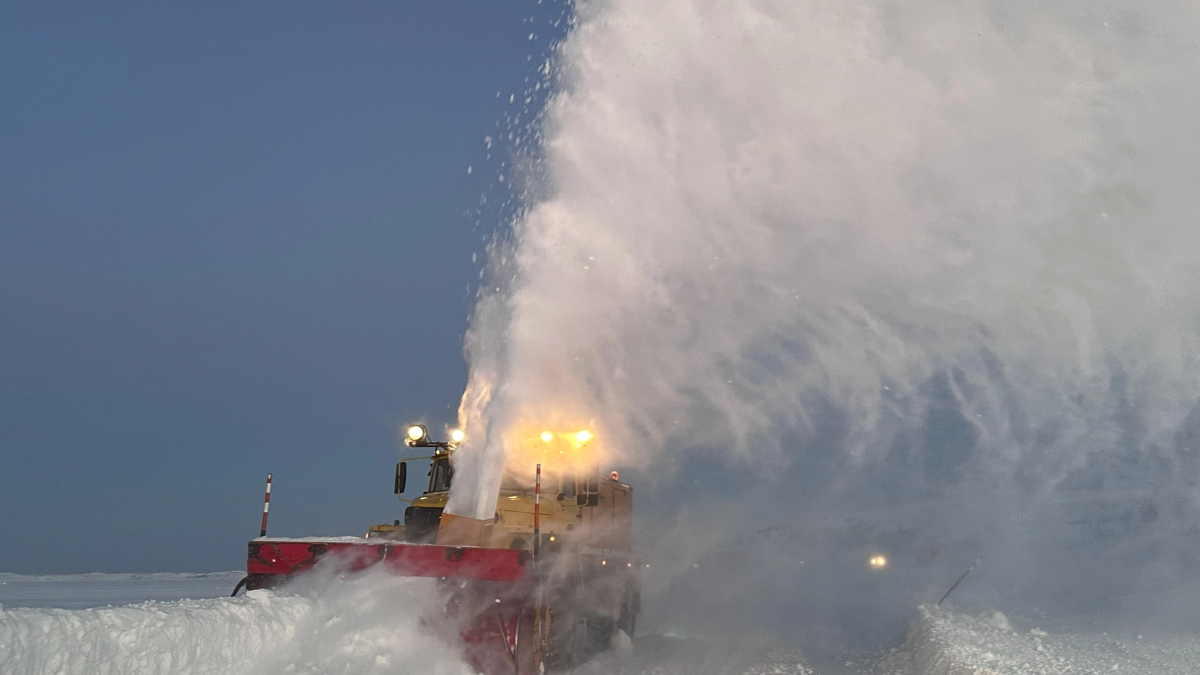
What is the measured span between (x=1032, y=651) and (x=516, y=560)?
248 inches

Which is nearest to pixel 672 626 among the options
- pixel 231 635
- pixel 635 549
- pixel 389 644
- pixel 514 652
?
pixel 635 549

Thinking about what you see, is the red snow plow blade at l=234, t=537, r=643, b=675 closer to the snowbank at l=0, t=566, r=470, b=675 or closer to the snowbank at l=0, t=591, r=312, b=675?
the snowbank at l=0, t=566, r=470, b=675

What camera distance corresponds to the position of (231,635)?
6.84m

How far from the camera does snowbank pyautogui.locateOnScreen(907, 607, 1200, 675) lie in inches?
355

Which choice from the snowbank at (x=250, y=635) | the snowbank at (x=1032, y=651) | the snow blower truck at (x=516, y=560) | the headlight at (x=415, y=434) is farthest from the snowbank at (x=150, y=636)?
the snowbank at (x=1032, y=651)

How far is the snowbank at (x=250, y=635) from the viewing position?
519cm

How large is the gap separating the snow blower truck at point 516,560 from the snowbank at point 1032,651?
13.9 feet

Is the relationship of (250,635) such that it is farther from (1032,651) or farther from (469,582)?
(1032,651)

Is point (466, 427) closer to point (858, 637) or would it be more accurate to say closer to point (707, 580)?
point (858, 637)

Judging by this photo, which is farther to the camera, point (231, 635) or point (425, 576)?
point (425, 576)

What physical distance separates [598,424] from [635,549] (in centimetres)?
394

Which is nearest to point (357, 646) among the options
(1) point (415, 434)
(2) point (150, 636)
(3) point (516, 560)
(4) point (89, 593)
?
(3) point (516, 560)

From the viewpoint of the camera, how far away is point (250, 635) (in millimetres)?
7062

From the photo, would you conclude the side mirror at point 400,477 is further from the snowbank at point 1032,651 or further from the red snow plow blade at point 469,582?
the snowbank at point 1032,651
